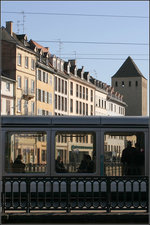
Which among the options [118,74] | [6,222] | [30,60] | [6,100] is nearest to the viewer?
[6,222]

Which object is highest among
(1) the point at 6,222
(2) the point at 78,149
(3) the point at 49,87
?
(3) the point at 49,87

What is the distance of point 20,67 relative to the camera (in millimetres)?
79562

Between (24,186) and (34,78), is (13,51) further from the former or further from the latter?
(24,186)

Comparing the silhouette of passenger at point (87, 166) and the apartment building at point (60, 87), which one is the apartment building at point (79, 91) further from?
the silhouette of passenger at point (87, 166)

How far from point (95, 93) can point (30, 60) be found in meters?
34.5

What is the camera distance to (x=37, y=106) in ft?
281

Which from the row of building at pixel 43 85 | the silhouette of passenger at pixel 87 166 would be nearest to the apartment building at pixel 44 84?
the row of building at pixel 43 85

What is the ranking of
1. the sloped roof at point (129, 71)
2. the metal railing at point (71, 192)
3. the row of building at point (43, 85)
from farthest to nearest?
1. the sloped roof at point (129, 71)
2. the row of building at point (43, 85)
3. the metal railing at point (71, 192)

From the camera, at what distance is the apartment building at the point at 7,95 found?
7350 cm

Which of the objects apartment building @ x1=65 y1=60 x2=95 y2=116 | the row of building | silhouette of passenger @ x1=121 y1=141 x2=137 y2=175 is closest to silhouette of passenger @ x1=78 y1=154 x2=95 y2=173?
silhouette of passenger @ x1=121 y1=141 x2=137 y2=175

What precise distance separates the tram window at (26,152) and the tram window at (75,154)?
50 cm

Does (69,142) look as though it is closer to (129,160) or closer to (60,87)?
(129,160)

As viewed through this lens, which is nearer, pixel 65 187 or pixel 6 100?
pixel 65 187

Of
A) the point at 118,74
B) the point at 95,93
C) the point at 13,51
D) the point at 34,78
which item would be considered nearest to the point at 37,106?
the point at 34,78
